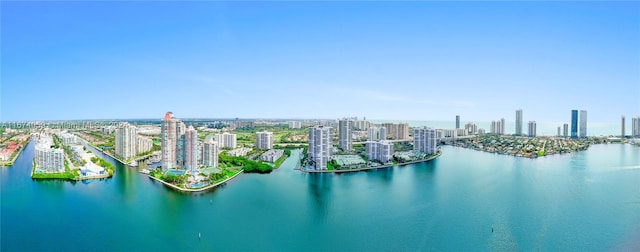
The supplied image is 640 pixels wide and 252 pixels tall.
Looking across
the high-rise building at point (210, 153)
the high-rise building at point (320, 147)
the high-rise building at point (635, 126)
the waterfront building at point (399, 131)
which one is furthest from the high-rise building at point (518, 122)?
the high-rise building at point (210, 153)

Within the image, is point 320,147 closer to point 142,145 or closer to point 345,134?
point 345,134

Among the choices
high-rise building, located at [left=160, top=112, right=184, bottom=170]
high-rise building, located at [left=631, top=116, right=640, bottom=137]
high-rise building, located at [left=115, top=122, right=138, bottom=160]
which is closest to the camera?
high-rise building, located at [left=160, top=112, right=184, bottom=170]

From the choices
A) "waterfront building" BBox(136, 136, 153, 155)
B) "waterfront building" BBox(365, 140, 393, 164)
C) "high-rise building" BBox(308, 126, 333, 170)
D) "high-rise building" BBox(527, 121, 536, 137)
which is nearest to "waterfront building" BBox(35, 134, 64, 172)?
"waterfront building" BBox(136, 136, 153, 155)

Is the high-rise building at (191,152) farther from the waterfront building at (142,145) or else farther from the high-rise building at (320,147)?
the waterfront building at (142,145)

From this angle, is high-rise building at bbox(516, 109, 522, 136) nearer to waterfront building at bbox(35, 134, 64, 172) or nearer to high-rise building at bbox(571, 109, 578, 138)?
high-rise building at bbox(571, 109, 578, 138)

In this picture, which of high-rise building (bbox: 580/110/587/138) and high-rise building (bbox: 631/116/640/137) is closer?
high-rise building (bbox: 631/116/640/137)

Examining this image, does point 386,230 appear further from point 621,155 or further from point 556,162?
point 621,155
